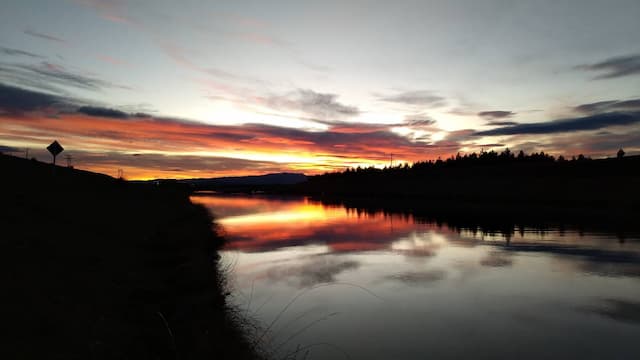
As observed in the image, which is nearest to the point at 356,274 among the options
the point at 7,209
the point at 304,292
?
the point at 304,292

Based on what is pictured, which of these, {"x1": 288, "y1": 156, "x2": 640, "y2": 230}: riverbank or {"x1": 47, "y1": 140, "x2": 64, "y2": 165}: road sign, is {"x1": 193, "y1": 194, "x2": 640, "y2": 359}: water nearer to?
{"x1": 47, "y1": 140, "x2": 64, "y2": 165}: road sign

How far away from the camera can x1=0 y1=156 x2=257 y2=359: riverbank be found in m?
10.3

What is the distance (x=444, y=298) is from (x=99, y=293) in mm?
15118

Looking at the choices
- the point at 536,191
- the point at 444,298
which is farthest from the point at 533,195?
the point at 444,298

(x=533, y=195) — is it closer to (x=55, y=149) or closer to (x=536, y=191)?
(x=536, y=191)

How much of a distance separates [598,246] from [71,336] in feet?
126

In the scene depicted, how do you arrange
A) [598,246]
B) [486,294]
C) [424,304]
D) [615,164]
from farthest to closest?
[615,164], [598,246], [486,294], [424,304]

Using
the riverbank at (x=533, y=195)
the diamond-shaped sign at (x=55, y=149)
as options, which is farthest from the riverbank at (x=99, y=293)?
the riverbank at (x=533, y=195)

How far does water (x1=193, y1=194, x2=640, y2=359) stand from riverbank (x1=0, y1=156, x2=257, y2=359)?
2.04 m

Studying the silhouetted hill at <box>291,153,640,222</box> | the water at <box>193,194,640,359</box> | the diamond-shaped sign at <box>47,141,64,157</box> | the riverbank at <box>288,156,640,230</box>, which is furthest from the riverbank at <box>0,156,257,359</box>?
the silhouetted hill at <box>291,153,640,222</box>

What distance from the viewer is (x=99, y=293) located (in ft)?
48.3

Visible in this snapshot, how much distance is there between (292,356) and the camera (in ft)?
40.1

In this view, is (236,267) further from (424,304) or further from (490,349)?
(490,349)

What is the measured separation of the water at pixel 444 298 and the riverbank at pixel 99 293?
2036 mm
